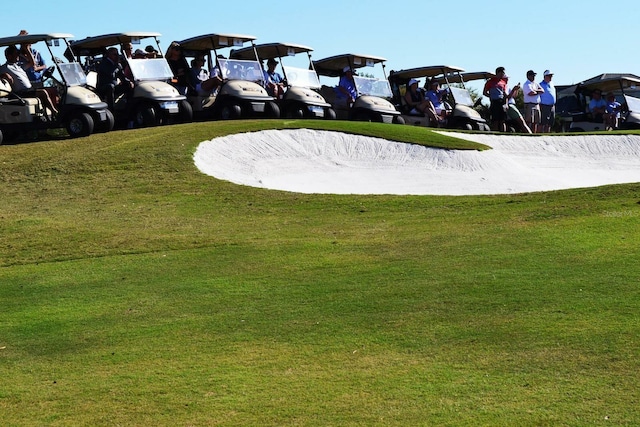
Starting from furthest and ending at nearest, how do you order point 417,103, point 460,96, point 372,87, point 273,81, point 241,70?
point 460,96 → point 417,103 → point 372,87 → point 273,81 → point 241,70

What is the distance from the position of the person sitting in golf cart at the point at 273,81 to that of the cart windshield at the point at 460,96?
237 inches

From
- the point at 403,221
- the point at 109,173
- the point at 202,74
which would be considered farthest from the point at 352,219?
the point at 202,74

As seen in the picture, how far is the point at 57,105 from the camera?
22.7m

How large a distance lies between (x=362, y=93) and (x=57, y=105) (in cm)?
998

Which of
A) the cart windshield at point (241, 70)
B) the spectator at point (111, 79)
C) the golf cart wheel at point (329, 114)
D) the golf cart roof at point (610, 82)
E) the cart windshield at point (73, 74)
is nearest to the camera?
the cart windshield at point (73, 74)

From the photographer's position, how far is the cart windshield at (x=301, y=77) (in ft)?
94.9

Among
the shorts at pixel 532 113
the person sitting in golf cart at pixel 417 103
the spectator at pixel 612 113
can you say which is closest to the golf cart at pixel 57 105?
the person sitting in golf cart at pixel 417 103

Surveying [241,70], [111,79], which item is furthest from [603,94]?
[111,79]

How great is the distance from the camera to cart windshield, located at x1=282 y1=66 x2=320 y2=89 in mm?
28922

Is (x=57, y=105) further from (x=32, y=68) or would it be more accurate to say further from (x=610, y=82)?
(x=610, y=82)

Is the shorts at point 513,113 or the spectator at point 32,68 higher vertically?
the spectator at point 32,68

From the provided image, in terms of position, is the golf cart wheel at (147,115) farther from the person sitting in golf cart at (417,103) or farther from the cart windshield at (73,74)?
the person sitting in golf cart at (417,103)

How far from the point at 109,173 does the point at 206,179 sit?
1.95 m

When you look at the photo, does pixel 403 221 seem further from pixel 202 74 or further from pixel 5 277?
pixel 202 74
